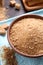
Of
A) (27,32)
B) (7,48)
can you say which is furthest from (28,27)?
(7,48)

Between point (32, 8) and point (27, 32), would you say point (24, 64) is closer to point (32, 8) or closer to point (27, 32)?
point (27, 32)

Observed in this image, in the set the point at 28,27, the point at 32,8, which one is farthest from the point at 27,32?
the point at 32,8

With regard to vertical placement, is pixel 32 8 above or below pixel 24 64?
above

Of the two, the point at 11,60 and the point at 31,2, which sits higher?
the point at 31,2

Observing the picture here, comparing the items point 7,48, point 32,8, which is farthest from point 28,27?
point 32,8

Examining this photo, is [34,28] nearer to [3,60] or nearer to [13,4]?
[3,60]

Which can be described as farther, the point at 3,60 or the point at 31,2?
the point at 31,2

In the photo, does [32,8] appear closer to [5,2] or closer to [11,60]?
[5,2]

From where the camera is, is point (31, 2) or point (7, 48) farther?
point (31, 2)
